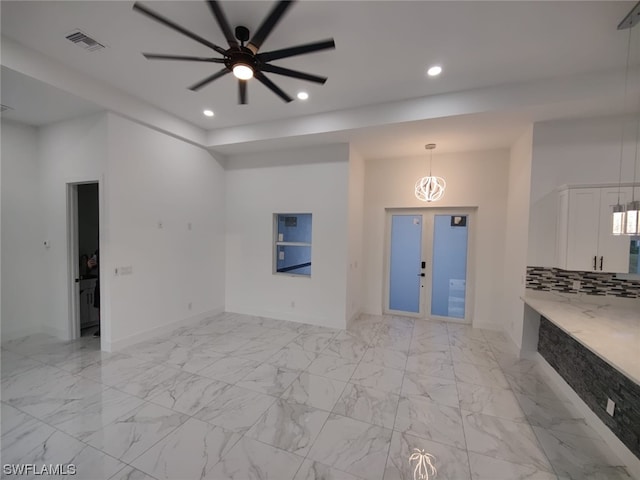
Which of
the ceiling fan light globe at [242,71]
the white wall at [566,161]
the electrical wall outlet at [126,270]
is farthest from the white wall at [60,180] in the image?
the white wall at [566,161]

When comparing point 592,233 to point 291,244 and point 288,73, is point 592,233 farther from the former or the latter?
Answer: point 291,244

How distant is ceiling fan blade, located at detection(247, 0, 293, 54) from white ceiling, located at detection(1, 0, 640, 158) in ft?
1.09

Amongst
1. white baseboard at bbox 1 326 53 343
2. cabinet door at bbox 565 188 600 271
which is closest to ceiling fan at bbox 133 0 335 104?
cabinet door at bbox 565 188 600 271

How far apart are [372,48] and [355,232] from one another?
296 centimetres

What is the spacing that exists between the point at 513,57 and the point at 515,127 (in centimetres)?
126

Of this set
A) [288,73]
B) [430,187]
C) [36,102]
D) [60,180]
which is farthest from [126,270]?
[430,187]

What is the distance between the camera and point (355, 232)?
4.96m

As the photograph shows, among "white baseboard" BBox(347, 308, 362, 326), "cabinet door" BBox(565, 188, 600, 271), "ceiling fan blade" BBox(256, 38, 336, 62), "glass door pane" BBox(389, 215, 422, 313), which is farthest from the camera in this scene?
"glass door pane" BBox(389, 215, 422, 313)

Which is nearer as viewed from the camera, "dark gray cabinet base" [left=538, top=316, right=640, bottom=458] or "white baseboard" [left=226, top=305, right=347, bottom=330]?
"dark gray cabinet base" [left=538, top=316, right=640, bottom=458]

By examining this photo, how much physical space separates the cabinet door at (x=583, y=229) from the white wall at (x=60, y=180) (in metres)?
5.99

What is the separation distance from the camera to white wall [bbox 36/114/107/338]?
11.8ft

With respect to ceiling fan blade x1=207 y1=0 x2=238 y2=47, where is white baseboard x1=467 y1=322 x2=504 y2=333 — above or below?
below

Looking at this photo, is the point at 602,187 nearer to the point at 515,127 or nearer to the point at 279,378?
the point at 515,127

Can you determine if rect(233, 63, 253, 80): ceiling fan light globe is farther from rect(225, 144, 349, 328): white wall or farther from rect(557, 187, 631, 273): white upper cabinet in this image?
rect(557, 187, 631, 273): white upper cabinet
